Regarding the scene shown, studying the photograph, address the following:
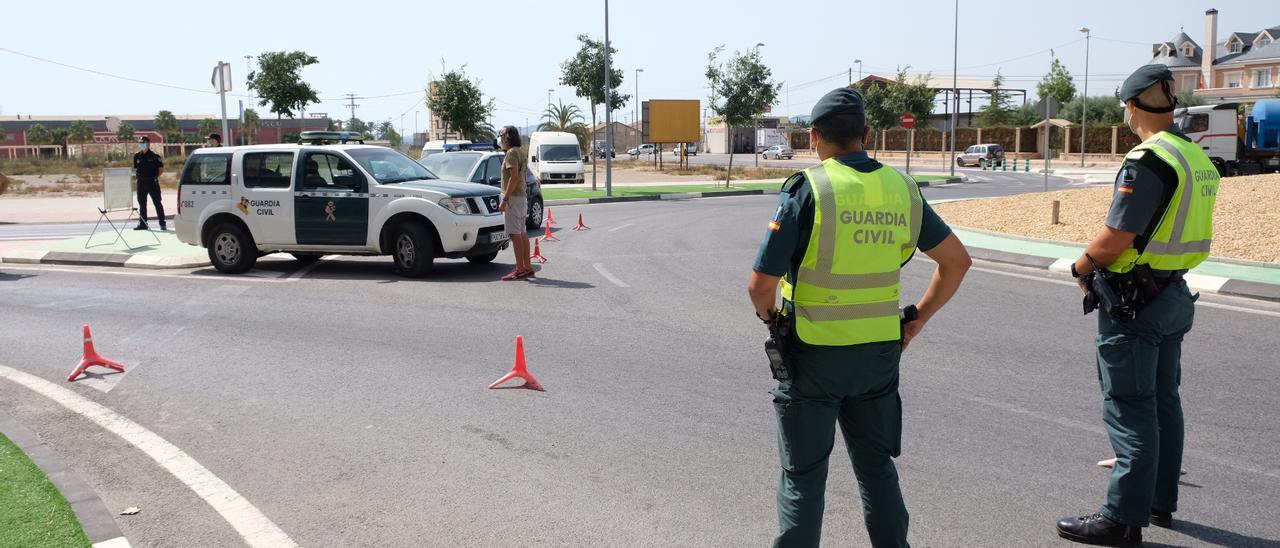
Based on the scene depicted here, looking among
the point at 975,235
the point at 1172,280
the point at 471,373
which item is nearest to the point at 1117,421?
the point at 1172,280

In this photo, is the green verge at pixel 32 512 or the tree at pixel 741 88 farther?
the tree at pixel 741 88

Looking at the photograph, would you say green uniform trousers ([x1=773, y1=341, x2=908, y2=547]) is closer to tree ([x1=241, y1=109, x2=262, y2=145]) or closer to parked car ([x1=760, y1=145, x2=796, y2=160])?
parked car ([x1=760, y1=145, x2=796, y2=160])

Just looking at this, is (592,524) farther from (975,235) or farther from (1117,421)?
(975,235)

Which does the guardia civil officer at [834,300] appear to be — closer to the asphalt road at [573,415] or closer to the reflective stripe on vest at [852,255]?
the reflective stripe on vest at [852,255]

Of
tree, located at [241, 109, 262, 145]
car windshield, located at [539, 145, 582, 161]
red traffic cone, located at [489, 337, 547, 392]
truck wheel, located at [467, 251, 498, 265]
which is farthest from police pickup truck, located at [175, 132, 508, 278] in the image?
tree, located at [241, 109, 262, 145]

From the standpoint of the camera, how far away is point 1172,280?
13.6 ft

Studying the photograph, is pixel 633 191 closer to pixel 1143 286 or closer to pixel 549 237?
pixel 549 237

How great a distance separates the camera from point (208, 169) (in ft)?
43.9

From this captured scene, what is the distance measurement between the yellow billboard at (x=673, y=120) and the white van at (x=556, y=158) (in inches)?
220

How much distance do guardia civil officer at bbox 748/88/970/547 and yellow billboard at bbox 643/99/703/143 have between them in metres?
41.4

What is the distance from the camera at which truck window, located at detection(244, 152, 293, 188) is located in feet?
42.9

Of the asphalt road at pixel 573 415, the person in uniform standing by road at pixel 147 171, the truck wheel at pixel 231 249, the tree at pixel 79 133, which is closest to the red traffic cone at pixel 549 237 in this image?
the truck wheel at pixel 231 249

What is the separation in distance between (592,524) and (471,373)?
10.4 ft

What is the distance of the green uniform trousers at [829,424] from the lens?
340cm
